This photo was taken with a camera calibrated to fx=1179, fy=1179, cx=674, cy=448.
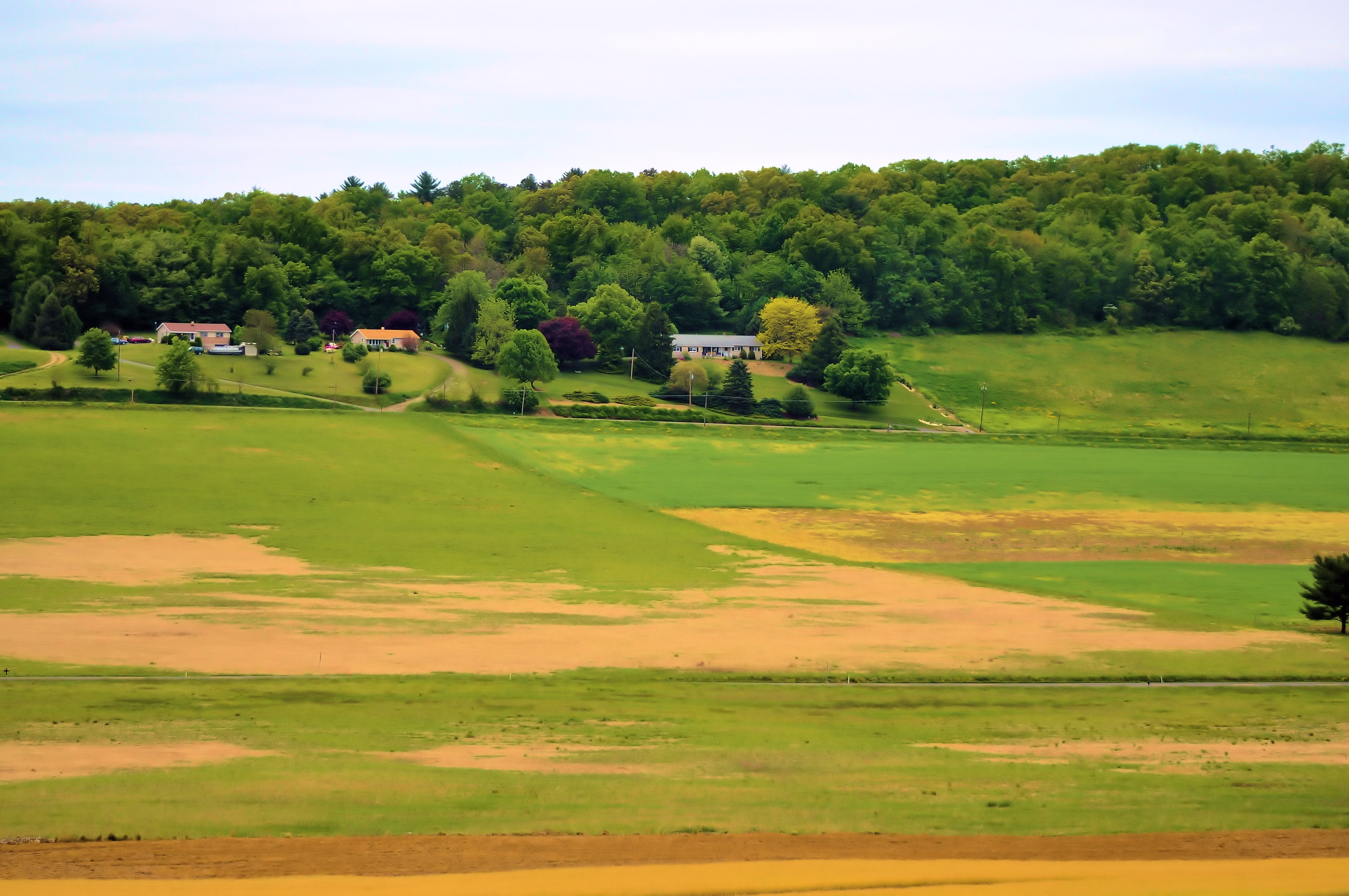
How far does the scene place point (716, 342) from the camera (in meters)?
129

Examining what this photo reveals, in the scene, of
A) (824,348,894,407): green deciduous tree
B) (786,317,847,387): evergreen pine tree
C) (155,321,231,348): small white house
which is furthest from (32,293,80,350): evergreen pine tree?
(824,348,894,407): green deciduous tree

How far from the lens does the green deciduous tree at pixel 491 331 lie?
10869 cm

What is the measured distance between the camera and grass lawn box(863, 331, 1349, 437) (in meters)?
107

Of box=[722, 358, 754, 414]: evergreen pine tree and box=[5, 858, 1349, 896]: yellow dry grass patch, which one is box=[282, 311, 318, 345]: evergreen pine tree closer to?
box=[722, 358, 754, 414]: evergreen pine tree

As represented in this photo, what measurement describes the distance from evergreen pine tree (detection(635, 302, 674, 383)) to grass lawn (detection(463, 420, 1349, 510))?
968 inches

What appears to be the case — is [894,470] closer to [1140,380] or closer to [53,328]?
[1140,380]

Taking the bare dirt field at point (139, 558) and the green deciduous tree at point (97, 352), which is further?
the green deciduous tree at point (97, 352)

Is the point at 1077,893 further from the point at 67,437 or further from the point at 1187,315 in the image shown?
the point at 1187,315

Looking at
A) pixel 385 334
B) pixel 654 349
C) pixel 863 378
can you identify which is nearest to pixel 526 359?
pixel 654 349

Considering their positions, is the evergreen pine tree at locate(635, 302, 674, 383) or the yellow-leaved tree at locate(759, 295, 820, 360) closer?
the evergreen pine tree at locate(635, 302, 674, 383)

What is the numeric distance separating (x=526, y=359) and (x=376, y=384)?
12434mm

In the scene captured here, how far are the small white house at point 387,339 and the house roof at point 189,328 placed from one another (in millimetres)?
12937

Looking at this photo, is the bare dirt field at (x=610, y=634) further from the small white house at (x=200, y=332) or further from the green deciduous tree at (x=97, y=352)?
the small white house at (x=200, y=332)

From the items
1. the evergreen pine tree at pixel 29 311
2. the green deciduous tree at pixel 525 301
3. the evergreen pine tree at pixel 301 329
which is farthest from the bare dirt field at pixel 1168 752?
the evergreen pine tree at pixel 301 329
